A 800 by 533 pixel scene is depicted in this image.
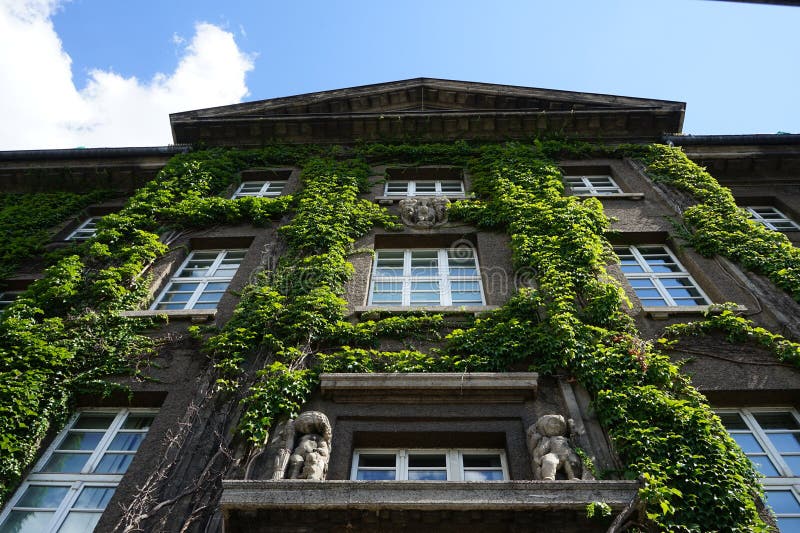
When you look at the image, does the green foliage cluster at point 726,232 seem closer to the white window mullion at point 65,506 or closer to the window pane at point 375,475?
the window pane at point 375,475

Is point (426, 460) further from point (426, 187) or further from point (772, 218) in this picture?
point (772, 218)

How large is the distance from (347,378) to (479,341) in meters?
2.19

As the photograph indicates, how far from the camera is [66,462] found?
333 inches

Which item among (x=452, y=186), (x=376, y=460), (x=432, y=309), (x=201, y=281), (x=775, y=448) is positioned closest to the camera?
(x=775, y=448)

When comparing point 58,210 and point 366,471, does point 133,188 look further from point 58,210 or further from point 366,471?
point 366,471

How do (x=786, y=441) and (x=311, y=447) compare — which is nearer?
(x=311, y=447)

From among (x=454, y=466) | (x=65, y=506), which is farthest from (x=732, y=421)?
(x=65, y=506)

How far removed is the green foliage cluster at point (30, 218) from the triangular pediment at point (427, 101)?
Result: 401cm

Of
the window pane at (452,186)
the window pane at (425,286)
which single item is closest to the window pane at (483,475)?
the window pane at (425,286)

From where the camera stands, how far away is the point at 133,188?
696 inches

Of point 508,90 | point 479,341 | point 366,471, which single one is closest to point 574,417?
point 479,341

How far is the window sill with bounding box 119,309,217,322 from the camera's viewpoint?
10.6m

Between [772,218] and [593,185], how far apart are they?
183 inches

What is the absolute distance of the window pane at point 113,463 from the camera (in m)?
8.29
